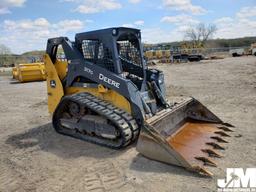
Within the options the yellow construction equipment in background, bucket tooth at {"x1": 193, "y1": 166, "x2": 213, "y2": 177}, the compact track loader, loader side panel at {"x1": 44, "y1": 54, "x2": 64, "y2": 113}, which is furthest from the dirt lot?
the yellow construction equipment in background

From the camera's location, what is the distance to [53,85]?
22.2ft

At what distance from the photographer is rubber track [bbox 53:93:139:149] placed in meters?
5.19

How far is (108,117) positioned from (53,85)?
202 centimetres

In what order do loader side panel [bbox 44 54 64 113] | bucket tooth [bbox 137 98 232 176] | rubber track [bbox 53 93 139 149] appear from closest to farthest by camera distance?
bucket tooth [bbox 137 98 232 176] → rubber track [bbox 53 93 139 149] → loader side panel [bbox 44 54 64 113]

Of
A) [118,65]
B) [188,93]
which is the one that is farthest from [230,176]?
[188,93]

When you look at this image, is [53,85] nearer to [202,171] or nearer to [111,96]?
[111,96]

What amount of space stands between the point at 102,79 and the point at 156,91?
118cm

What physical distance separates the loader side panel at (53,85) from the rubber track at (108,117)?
36 centimetres

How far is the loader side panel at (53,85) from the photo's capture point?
667 centimetres

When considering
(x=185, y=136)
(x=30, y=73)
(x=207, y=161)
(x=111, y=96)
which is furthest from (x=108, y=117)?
(x=30, y=73)

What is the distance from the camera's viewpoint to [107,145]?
5.56 m

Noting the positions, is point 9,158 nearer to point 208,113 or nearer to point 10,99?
point 208,113

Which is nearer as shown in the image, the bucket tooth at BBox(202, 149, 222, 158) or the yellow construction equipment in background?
the bucket tooth at BBox(202, 149, 222, 158)

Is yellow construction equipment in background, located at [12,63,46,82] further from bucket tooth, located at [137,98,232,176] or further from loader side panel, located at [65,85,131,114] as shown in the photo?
bucket tooth, located at [137,98,232,176]
